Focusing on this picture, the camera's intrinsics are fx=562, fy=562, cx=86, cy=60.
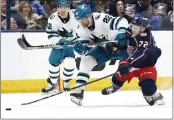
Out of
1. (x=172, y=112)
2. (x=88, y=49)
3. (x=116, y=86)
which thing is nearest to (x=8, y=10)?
(x=88, y=49)

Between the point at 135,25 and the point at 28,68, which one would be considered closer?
the point at 135,25

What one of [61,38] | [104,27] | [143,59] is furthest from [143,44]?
[61,38]

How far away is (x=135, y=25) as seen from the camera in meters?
4.45

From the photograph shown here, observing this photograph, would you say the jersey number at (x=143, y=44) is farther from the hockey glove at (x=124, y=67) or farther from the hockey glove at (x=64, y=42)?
the hockey glove at (x=64, y=42)

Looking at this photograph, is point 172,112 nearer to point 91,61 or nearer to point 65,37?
point 91,61

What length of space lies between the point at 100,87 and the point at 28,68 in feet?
2.52

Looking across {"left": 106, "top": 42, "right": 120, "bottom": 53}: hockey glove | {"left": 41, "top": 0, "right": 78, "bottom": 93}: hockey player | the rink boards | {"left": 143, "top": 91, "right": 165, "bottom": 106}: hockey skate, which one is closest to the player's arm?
{"left": 41, "top": 0, "right": 78, "bottom": 93}: hockey player

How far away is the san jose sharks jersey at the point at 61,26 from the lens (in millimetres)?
5336

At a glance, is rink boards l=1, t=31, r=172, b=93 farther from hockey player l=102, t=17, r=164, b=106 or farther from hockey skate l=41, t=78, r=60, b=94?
hockey player l=102, t=17, r=164, b=106

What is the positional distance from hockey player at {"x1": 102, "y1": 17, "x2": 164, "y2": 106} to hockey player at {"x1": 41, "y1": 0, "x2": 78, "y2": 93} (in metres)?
0.99

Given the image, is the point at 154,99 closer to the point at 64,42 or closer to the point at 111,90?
the point at 111,90

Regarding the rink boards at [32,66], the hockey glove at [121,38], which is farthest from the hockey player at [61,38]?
the hockey glove at [121,38]

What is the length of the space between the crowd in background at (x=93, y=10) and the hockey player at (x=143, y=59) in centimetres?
138

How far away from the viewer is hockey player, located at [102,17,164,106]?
4.36 metres
